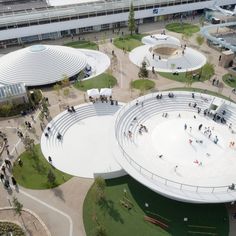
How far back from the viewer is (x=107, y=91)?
47.5 metres

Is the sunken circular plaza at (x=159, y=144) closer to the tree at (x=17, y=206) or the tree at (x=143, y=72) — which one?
the tree at (x=17, y=206)

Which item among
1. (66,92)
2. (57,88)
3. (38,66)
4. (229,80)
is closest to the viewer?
(57,88)

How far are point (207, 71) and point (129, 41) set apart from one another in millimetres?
22458

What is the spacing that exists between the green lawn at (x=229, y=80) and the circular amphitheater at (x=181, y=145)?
976 centimetres

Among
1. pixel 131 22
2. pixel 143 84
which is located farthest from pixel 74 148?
pixel 131 22

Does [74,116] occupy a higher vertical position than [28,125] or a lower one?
lower

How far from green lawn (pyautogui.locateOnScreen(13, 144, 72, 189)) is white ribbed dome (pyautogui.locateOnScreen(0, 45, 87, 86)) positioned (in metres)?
17.8

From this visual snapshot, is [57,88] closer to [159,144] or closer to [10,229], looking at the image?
[159,144]

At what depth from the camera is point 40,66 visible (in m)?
53.2

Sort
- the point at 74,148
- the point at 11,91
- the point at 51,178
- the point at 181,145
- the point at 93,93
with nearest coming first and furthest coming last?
the point at 51,178 → the point at 181,145 → the point at 74,148 → the point at 11,91 → the point at 93,93

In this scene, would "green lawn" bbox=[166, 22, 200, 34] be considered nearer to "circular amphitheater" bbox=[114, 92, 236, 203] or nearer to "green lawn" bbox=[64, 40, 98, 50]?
"green lawn" bbox=[64, 40, 98, 50]

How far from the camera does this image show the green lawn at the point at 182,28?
75.9 m

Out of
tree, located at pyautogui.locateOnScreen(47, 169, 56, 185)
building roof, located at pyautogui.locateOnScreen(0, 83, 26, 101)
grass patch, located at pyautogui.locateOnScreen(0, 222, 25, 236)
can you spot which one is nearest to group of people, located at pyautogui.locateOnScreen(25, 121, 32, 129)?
building roof, located at pyautogui.locateOnScreen(0, 83, 26, 101)

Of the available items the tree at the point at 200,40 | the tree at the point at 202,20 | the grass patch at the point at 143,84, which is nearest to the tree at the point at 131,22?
the tree at the point at 200,40
